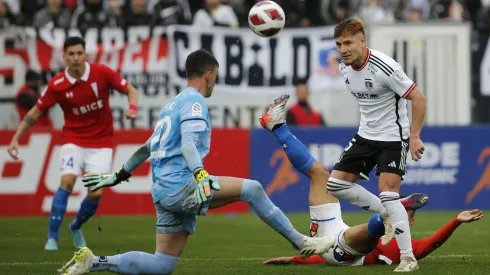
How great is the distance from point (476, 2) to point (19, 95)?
9632 mm

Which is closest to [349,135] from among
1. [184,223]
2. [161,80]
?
[161,80]

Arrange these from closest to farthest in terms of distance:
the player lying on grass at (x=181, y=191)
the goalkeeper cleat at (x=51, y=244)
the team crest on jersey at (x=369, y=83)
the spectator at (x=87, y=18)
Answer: the player lying on grass at (x=181, y=191) < the team crest on jersey at (x=369, y=83) < the goalkeeper cleat at (x=51, y=244) < the spectator at (x=87, y=18)

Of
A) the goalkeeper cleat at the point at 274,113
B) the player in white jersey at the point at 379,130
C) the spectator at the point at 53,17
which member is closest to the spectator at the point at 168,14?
the spectator at the point at 53,17

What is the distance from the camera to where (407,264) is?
31.1 feet

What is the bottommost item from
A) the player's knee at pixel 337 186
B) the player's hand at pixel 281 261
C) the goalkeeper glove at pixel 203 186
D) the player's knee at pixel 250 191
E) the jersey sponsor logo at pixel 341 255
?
the player's hand at pixel 281 261

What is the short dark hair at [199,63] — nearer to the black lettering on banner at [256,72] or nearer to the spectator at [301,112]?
the spectator at [301,112]

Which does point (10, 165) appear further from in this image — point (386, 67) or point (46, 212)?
point (386, 67)

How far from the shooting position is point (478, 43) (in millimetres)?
20000

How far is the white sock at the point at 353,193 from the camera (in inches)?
394

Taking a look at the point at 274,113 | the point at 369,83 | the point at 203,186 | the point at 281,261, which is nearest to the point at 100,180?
the point at 203,186

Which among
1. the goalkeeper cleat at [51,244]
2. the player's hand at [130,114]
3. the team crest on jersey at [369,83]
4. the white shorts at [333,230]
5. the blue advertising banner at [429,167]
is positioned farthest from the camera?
the blue advertising banner at [429,167]

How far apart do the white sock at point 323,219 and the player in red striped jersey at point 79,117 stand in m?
3.67

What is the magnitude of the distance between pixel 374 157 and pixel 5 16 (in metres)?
10.5

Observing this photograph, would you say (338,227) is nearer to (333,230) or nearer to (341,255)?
(333,230)
